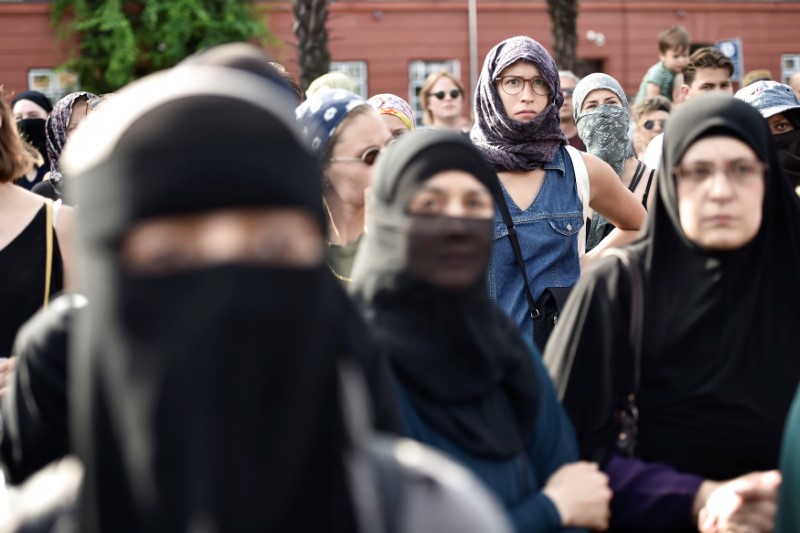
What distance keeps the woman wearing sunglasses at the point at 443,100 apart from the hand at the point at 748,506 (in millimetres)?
6762

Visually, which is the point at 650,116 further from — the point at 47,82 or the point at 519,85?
the point at 47,82

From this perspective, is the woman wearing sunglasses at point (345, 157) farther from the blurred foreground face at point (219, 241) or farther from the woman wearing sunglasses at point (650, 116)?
the woman wearing sunglasses at point (650, 116)

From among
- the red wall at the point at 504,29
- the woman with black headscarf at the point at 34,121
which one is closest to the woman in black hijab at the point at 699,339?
the woman with black headscarf at the point at 34,121

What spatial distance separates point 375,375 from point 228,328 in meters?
0.72

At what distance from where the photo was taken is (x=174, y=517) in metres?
1.72

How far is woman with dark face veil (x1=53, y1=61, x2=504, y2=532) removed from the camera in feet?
5.63

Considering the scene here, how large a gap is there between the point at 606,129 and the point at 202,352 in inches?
226

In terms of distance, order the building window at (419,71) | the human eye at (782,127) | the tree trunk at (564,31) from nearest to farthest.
Answer: the human eye at (782,127), the tree trunk at (564,31), the building window at (419,71)

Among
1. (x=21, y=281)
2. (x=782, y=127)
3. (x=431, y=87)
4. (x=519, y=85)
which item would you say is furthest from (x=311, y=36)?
(x=21, y=281)

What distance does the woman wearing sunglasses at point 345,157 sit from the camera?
13.4ft

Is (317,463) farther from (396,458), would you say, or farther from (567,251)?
(567,251)

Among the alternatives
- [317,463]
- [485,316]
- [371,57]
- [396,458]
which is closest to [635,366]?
[485,316]

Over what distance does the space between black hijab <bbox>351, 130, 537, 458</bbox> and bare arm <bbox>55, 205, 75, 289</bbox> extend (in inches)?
61.6

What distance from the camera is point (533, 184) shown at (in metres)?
5.19
